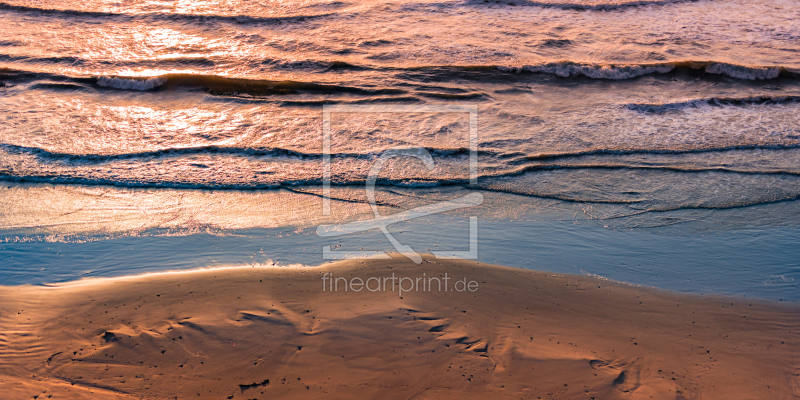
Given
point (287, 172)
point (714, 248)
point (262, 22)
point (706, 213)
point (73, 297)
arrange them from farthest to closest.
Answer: point (262, 22) → point (287, 172) → point (706, 213) → point (714, 248) → point (73, 297)

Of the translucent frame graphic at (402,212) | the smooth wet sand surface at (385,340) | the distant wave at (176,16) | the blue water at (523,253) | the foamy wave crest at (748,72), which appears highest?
the distant wave at (176,16)

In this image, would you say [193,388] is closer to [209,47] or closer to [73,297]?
[73,297]

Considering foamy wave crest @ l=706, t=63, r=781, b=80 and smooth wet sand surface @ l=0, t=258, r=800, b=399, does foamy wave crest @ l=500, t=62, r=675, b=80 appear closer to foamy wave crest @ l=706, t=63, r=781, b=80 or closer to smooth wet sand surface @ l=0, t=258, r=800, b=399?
foamy wave crest @ l=706, t=63, r=781, b=80

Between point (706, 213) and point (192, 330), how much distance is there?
17.8ft

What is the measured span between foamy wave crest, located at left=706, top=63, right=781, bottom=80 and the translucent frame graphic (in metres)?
5.77

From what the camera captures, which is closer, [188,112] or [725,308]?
[725,308]

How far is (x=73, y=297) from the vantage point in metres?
3.85

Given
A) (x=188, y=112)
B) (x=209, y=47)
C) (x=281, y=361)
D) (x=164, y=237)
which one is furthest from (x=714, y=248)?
(x=209, y=47)

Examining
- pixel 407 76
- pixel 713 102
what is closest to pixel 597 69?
pixel 713 102

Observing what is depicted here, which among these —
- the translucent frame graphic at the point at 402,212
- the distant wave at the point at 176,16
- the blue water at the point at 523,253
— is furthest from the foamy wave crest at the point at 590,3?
the blue water at the point at 523,253

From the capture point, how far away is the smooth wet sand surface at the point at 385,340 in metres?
3.07

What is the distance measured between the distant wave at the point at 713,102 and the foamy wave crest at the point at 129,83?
9.07 m

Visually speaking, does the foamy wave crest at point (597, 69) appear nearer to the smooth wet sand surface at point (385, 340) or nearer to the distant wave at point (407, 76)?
the distant wave at point (407, 76)

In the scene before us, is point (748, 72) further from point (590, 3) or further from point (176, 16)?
point (176, 16)
